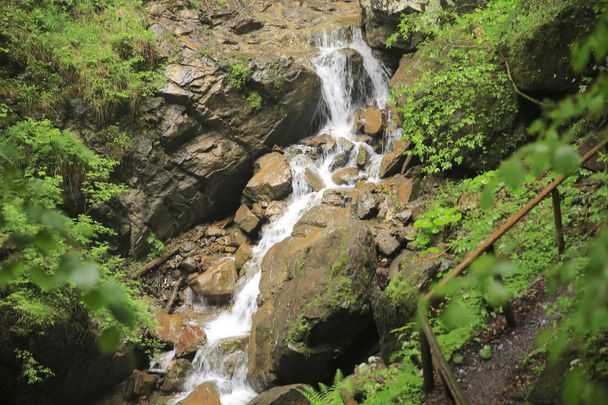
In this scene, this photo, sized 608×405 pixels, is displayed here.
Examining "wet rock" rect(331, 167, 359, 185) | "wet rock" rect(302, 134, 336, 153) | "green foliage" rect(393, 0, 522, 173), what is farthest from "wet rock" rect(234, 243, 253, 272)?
"green foliage" rect(393, 0, 522, 173)

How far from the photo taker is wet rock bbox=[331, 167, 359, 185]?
1131 cm

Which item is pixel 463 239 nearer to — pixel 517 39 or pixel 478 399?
pixel 478 399

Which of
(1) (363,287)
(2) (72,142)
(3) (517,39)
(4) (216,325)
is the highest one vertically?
(3) (517,39)

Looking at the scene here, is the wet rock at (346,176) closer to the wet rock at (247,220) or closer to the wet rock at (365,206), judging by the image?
the wet rock at (365,206)

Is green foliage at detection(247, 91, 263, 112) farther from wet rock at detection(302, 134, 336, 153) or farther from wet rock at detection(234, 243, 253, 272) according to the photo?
wet rock at detection(234, 243, 253, 272)

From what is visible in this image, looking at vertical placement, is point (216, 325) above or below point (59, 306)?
below

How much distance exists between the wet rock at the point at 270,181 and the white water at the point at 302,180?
24cm

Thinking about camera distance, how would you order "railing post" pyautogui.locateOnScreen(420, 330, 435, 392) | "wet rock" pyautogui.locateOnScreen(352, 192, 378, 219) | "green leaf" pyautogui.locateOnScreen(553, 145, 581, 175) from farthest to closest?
"wet rock" pyautogui.locateOnScreen(352, 192, 378, 219) → "railing post" pyautogui.locateOnScreen(420, 330, 435, 392) → "green leaf" pyautogui.locateOnScreen(553, 145, 581, 175)

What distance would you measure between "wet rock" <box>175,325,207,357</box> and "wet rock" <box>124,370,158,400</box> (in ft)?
2.37

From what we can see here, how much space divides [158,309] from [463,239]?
7016 millimetres

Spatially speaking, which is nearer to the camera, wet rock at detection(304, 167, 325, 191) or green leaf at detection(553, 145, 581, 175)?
green leaf at detection(553, 145, 581, 175)

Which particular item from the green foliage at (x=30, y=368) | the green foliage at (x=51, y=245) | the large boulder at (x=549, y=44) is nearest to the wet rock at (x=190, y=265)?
the green foliage at (x=51, y=245)

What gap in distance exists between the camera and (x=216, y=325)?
9.59m

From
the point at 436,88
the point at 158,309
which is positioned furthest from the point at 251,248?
the point at 436,88
